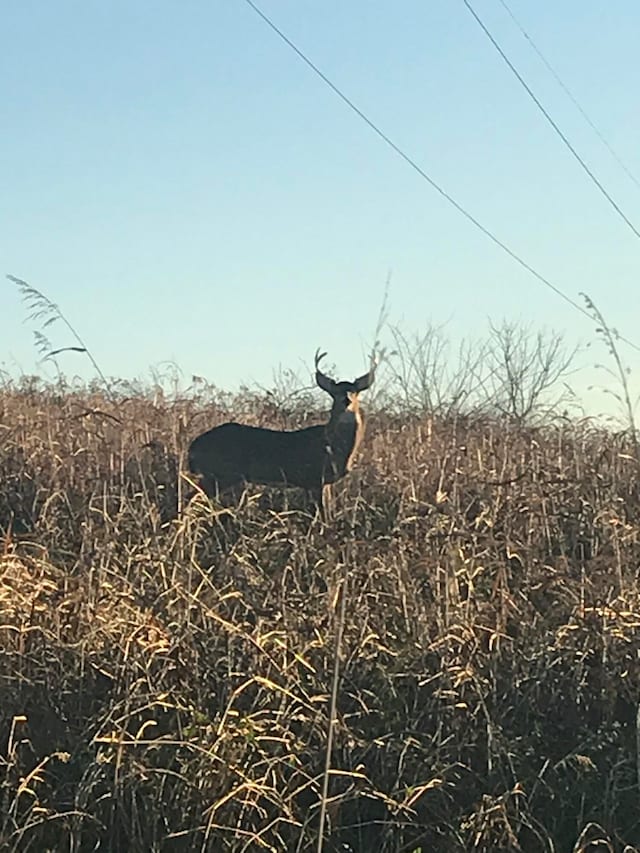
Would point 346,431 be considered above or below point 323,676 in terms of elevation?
above

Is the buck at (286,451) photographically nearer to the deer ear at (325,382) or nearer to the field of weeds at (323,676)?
the deer ear at (325,382)

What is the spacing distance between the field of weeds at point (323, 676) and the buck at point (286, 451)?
2098mm

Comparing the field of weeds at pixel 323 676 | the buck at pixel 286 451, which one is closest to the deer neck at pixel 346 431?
the buck at pixel 286 451

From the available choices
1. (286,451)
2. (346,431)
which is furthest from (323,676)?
(346,431)

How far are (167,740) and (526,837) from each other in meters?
1.41

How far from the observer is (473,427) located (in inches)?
429

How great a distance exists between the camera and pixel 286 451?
33.4 feet

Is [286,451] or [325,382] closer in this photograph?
[286,451]

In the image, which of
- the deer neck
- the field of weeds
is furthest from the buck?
the field of weeds

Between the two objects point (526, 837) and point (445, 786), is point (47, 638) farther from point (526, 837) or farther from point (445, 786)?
point (526, 837)

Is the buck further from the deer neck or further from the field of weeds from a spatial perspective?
the field of weeds

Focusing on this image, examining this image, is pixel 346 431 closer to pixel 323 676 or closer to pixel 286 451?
pixel 286 451

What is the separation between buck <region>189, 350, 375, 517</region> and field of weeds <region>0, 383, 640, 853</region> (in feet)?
6.88

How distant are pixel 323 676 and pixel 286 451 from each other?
485 cm
